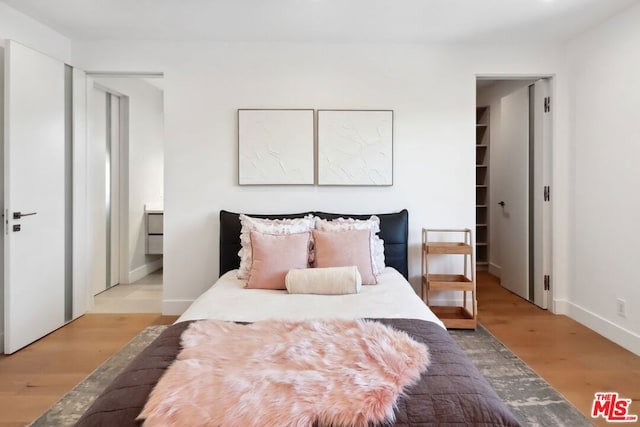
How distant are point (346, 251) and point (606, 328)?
2181 millimetres

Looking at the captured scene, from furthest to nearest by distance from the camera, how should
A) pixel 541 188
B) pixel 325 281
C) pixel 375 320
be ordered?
pixel 541 188
pixel 325 281
pixel 375 320

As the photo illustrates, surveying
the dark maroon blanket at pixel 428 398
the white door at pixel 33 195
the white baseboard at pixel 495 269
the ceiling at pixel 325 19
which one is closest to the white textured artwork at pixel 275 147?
the ceiling at pixel 325 19

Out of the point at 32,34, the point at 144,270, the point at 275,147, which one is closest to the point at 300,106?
the point at 275,147

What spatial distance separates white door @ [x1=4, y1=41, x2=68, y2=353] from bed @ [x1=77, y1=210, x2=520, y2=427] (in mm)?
1349

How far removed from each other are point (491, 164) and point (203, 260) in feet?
12.6

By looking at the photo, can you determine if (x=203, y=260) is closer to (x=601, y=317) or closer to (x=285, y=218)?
(x=285, y=218)

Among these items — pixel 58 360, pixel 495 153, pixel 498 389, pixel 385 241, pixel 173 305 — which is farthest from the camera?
pixel 495 153

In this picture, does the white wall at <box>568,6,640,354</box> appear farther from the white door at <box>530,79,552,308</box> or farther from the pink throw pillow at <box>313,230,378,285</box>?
the pink throw pillow at <box>313,230,378,285</box>

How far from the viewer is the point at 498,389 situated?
79.7 inches

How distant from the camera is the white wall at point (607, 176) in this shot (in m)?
2.56

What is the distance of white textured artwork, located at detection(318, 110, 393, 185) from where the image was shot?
10.4ft

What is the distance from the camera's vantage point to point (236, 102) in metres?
3.21

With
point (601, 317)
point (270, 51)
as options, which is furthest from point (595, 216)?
point (270, 51)

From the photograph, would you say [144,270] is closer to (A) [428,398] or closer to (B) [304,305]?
(B) [304,305]
